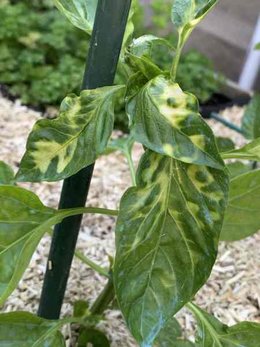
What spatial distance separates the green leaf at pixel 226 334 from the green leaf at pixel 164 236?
0.21 meters

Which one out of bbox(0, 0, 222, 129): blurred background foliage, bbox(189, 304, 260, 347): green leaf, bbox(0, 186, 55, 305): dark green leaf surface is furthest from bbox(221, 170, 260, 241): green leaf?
bbox(0, 0, 222, 129): blurred background foliage

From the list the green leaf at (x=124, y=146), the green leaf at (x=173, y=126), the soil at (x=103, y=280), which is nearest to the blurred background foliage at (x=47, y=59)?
the soil at (x=103, y=280)

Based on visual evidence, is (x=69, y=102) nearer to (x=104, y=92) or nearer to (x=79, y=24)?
(x=104, y=92)

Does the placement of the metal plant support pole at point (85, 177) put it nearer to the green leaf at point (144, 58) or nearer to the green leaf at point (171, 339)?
the green leaf at point (144, 58)

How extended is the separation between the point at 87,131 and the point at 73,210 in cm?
12

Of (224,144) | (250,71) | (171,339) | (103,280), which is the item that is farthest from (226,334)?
(250,71)

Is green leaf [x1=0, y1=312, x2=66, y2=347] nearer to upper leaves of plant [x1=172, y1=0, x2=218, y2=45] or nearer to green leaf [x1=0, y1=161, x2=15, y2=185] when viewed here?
green leaf [x1=0, y1=161, x2=15, y2=185]

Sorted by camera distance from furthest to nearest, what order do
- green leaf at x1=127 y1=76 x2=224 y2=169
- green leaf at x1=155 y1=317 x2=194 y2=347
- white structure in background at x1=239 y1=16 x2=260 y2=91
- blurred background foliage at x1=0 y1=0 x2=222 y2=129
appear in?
1. white structure in background at x1=239 y1=16 x2=260 y2=91
2. blurred background foliage at x1=0 y1=0 x2=222 y2=129
3. green leaf at x1=155 y1=317 x2=194 y2=347
4. green leaf at x1=127 y1=76 x2=224 y2=169

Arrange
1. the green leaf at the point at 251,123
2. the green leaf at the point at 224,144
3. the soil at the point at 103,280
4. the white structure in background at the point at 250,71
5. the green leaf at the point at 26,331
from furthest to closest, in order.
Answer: the white structure in background at the point at 250,71, the green leaf at the point at 251,123, the soil at the point at 103,280, the green leaf at the point at 224,144, the green leaf at the point at 26,331

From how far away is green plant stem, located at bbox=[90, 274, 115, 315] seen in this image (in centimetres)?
96

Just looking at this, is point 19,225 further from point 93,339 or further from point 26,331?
point 93,339

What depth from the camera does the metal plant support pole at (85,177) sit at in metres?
0.71

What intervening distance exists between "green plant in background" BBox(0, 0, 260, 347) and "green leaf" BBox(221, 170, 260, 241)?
0.25 feet

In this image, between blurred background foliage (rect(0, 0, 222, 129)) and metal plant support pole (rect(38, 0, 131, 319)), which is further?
blurred background foliage (rect(0, 0, 222, 129))
